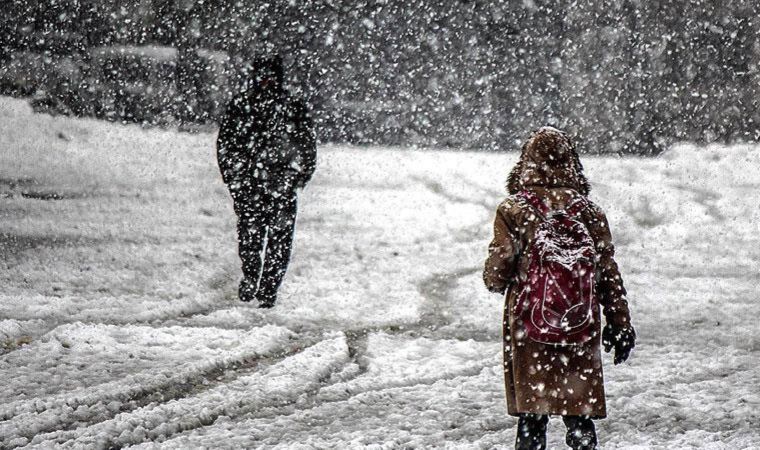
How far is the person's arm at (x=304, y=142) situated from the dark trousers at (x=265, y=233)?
0.78ft

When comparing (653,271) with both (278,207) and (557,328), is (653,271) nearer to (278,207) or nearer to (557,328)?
(278,207)

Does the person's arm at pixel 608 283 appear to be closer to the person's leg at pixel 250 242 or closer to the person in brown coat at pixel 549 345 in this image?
the person in brown coat at pixel 549 345

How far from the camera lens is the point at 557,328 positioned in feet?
10.2

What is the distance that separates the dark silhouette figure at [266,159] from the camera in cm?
688

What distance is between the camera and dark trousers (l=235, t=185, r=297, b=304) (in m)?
6.99

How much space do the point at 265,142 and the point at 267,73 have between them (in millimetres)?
609

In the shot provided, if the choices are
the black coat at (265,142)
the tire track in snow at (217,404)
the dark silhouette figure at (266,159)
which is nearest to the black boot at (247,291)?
the dark silhouette figure at (266,159)

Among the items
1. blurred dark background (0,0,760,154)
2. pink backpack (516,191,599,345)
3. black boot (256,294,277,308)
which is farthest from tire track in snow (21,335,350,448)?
blurred dark background (0,0,760,154)

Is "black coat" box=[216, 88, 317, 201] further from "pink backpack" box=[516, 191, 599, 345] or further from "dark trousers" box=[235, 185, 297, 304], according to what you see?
"pink backpack" box=[516, 191, 599, 345]

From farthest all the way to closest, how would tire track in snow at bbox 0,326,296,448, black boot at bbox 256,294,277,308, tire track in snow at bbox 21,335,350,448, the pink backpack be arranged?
1. black boot at bbox 256,294,277,308
2. tire track in snow at bbox 0,326,296,448
3. tire track in snow at bbox 21,335,350,448
4. the pink backpack

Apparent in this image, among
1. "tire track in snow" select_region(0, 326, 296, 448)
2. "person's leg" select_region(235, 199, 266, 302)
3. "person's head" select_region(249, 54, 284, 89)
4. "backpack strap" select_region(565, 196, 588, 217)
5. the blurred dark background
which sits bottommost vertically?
"tire track in snow" select_region(0, 326, 296, 448)

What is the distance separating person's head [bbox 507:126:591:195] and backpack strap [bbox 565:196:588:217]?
94 mm

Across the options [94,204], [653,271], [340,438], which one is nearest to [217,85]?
[94,204]

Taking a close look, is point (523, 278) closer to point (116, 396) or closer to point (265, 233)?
point (116, 396)
